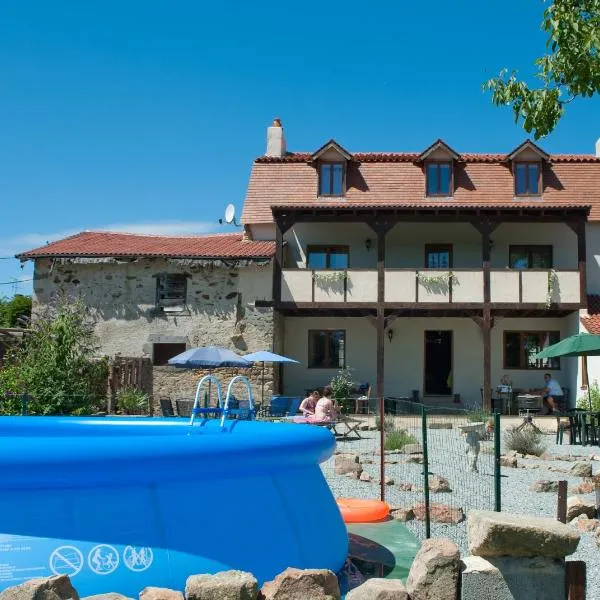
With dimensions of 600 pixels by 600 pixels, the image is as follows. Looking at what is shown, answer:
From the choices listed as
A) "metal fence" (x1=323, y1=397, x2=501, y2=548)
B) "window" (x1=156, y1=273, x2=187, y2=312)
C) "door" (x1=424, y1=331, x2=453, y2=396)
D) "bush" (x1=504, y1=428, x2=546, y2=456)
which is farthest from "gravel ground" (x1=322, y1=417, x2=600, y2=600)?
"window" (x1=156, y1=273, x2=187, y2=312)

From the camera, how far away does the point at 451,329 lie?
23359 millimetres

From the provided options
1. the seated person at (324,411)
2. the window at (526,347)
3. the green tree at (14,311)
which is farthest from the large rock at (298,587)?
the green tree at (14,311)

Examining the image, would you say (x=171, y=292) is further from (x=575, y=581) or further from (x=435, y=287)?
(x=575, y=581)

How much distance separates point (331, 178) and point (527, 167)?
6.28 meters

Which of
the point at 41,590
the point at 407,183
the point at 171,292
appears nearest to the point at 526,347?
the point at 407,183

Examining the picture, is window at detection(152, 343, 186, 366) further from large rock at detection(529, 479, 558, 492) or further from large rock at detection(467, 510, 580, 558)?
large rock at detection(467, 510, 580, 558)

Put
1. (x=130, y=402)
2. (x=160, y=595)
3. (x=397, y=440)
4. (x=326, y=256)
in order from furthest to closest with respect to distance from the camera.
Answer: (x=326, y=256), (x=130, y=402), (x=397, y=440), (x=160, y=595)

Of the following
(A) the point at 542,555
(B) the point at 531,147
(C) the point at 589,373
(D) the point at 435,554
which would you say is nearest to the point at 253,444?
(D) the point at 435,554

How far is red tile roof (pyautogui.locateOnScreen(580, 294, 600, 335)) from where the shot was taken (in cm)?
2041

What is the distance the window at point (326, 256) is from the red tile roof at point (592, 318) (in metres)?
7.28

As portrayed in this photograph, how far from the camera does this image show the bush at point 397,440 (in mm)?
13641

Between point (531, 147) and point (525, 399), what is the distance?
8608 mm

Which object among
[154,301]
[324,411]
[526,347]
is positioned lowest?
[324,411]

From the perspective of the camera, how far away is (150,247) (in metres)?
22.4
